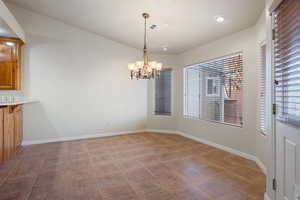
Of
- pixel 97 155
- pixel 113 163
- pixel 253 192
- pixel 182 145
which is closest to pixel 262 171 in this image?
pixel 253 192

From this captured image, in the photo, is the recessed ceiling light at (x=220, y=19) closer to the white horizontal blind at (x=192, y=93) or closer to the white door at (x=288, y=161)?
the white horizontal blind at (x=192, y=93)

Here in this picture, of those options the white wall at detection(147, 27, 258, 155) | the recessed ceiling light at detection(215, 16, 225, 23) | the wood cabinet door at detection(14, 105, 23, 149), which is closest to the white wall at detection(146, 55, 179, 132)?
the white wall at detection(147, 27, 258, 155)

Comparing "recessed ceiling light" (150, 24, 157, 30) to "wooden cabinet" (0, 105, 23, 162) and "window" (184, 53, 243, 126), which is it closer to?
"window" (184, 53, 243, 126)

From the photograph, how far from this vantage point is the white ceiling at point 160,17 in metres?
2.88

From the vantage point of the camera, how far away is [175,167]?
2.98 metres

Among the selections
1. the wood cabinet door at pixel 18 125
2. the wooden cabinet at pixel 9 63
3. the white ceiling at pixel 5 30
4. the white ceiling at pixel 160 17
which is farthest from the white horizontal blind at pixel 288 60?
the wooden cabinet at pixel 9 63

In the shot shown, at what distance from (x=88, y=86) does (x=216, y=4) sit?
153 inches

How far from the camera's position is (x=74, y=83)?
4.75 metres

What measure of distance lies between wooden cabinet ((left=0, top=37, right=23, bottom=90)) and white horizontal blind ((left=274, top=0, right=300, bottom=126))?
500 centimetres

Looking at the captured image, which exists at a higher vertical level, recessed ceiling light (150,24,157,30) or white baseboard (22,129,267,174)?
recessed ceiling light (150,24,157,30)

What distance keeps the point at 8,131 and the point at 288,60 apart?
4439mm

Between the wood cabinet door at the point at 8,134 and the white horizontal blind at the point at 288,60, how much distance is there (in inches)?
165

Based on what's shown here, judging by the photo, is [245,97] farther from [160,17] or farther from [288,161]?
[160,17]

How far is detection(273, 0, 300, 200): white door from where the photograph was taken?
4.66ft
